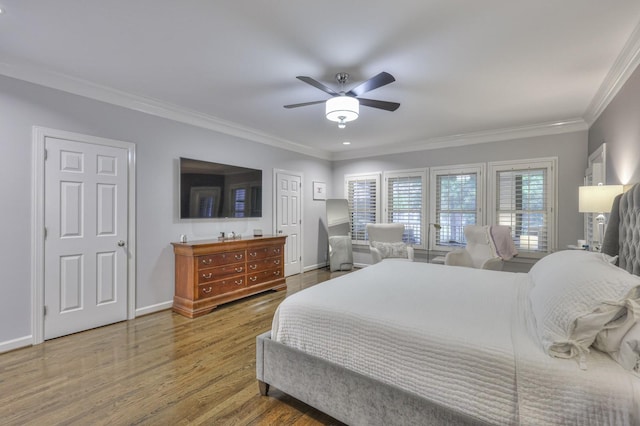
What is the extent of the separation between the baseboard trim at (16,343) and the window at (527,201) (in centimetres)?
596

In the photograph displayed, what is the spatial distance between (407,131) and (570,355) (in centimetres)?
413

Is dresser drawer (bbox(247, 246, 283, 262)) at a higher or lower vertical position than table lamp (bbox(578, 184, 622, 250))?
lower

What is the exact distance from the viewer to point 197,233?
13.6 ft

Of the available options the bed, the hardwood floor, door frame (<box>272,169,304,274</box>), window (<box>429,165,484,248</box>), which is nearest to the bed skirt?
the bed

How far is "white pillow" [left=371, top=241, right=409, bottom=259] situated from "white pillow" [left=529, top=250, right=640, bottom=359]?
3562 millimetres

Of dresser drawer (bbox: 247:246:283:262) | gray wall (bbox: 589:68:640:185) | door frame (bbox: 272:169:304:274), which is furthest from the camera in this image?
door frame (bbox: 272:169:304:274)

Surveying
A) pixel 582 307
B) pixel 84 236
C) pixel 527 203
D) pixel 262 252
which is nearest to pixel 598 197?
pixel 582 307

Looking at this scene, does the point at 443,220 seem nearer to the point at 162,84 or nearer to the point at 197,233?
the point at 197,233

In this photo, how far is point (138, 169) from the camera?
351cm

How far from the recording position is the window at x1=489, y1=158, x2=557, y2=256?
4.39 m

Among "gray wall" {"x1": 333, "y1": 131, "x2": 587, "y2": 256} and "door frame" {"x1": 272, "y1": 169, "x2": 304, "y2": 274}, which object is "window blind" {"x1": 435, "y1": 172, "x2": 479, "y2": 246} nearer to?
"gray wall" {"x1": 333, "y1": 131, "x2": 587, "y2": 256}

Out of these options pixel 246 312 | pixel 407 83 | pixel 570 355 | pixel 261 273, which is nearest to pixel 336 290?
pixel 570 355

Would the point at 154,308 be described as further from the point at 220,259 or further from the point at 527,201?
the point at 527,201

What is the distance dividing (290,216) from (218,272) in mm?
2082
